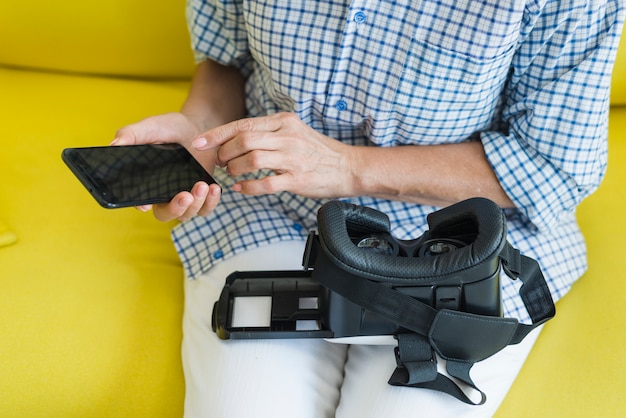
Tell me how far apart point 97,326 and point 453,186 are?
0.53 metres

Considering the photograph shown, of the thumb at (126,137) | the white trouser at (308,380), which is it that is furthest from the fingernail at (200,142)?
the white trouser at (308,380)

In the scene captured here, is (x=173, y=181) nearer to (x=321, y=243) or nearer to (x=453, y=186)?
(x=321, y=243)

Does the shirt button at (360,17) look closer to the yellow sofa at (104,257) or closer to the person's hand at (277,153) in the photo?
the person's hand at (277,153)

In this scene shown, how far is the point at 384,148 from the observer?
891 millimetres

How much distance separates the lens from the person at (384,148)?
786mm

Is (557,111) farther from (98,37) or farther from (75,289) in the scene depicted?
(98,37)

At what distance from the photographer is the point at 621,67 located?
112cm

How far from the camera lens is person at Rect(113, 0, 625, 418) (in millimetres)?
786

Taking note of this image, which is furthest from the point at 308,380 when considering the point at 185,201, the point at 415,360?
the point at 185,201

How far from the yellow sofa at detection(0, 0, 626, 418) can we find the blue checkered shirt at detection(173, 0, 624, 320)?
0.08 meters

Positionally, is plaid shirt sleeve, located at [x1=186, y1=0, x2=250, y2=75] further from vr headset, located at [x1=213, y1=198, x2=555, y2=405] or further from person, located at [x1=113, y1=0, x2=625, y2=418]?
vr headset, located at [x1=213, y1=198, x2=555, y2=405]

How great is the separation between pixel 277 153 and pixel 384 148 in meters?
0.16

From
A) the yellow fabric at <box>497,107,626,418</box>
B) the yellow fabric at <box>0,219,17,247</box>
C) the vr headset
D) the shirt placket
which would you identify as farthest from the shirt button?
the yellow fabric at <box>0,219,17,247</box>

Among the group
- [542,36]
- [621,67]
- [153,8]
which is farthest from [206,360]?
[621,67]
